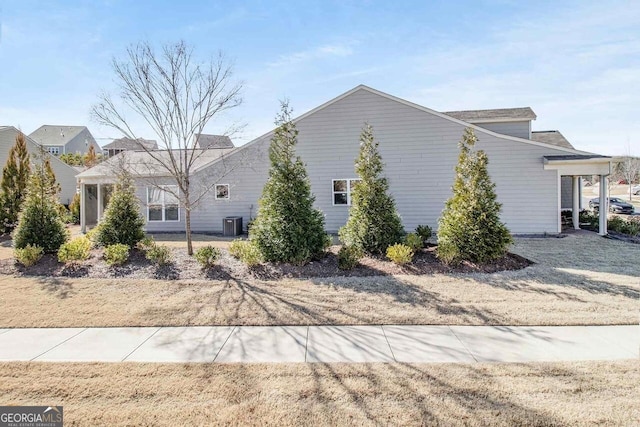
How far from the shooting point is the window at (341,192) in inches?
596

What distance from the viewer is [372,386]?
11.8ft

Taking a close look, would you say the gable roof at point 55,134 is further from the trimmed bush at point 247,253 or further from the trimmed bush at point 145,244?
the trimmed bush at point 247,253

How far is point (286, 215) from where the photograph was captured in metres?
8.85

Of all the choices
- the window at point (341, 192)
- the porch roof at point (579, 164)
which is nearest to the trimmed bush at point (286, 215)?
the window at point (341, 192)

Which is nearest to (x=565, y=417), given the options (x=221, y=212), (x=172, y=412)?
(x=172, y=412)

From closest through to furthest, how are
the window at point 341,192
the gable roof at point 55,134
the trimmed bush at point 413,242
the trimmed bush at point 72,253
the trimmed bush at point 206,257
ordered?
the trimmed bush at point 206,257 < the trimmed bush at point 72,253 < the trimmed bush at point 413,242 < the window at point 341,192 < the gable roof at point 55,134

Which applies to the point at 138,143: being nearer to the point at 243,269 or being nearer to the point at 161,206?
the point at 243,269

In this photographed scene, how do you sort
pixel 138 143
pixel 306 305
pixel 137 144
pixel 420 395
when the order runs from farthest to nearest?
pixel 137 144 → pixel 138 143 → pixel 306 305 → pixel 420 395

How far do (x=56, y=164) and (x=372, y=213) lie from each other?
27.3 metres

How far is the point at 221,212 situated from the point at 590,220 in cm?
1691

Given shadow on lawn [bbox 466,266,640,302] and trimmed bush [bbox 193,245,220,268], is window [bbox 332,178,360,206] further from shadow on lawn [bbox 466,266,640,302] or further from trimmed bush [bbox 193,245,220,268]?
shadow on lawn [bbox 466,266,640,302]

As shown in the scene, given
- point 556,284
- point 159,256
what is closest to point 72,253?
point 159,256

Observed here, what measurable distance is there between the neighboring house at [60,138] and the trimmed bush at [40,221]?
42808 mm

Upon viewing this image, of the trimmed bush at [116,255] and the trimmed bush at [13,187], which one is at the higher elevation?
the trimmed bush at [13,187]
